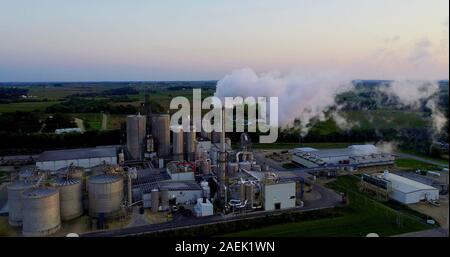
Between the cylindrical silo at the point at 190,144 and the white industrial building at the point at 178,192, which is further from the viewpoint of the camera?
the cylindrical silo at the point at 190,144

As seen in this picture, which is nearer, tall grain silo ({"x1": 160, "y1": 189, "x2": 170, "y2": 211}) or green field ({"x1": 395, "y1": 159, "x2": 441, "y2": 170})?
tall grain silo ({"x1": 160, "y1": 189, "x2": 170, "y2": 211})

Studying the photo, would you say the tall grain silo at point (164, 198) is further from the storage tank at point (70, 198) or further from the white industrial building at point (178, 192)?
the storage tank at point (70, 198)

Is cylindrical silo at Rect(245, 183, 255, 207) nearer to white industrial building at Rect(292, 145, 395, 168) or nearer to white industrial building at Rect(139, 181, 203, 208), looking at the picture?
white industrial building at Rect(139, 181, 203, 208)

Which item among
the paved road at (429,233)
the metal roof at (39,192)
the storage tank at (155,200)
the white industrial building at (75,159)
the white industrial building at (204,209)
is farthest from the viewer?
the white industrial building at (75,159)

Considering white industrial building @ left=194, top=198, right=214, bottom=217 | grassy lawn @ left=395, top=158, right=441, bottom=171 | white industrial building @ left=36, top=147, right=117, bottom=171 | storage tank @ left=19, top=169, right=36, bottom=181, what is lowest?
white industrial building @ left=194, top=198, right=214, bottom=217

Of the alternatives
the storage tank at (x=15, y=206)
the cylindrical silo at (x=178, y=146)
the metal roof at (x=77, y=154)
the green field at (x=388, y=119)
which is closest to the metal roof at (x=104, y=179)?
the storage tank at (x=15, y=206)

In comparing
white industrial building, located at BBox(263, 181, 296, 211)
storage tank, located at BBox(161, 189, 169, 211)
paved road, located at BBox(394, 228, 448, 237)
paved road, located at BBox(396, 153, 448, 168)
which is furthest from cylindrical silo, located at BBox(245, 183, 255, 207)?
paved road, located at BBox(396, 153, 448, 168)

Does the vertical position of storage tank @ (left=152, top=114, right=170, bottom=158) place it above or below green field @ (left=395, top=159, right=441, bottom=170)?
above

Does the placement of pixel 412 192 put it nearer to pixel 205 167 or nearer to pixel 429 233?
pixel 429 233
